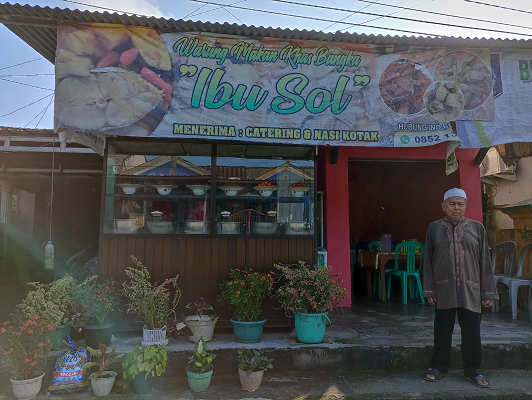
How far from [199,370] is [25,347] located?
5.55ft

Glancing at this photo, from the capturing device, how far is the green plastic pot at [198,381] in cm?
397

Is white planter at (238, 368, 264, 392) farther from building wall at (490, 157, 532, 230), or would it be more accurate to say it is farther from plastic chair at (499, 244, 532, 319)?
building wall at (490, 157, 532, 230)

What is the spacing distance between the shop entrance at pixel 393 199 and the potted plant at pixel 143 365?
521 centimetres

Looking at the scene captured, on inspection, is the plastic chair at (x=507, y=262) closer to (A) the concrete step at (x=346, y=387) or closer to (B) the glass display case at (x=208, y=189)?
(A) the concrete step at (x=346, y=387)

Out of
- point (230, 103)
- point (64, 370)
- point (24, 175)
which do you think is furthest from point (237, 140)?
point (24, 175)

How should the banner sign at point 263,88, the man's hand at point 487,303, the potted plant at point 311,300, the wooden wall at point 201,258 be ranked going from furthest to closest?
the wooden wall at point 201,258 < the banner sign at point 263,88 < the potted plant at point 311,300 < the man's hand at point 487,303

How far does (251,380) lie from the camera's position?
160 inches

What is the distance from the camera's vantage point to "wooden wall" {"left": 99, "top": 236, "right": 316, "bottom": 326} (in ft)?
17.3

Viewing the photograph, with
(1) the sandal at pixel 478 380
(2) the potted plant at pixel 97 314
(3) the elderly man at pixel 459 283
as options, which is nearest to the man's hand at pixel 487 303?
(3) the elderly man at pixel 459 283

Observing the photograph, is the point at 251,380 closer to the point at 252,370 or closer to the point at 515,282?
the point at 252,370

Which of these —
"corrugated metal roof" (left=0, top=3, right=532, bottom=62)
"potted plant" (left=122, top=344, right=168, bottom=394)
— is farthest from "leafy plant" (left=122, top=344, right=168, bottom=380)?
"corrugated metal roof" (left=0, top=3, right=532, bottom=62)

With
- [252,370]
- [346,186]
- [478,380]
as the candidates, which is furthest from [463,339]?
[346,186]

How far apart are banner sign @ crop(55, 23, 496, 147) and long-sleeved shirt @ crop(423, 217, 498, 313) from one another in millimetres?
1675

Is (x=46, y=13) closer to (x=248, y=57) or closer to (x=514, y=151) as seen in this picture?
(x=248, y=57)
